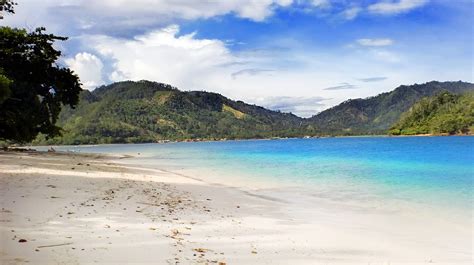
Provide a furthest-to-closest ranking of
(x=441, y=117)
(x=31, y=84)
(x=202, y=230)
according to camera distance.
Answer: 1. (x=441, y=117)
2. (x=31, y=84)
3. (x=202, y=230)

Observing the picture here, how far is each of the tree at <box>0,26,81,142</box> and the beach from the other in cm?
1975

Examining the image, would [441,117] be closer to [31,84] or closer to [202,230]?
[31,84]

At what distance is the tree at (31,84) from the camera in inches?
1255

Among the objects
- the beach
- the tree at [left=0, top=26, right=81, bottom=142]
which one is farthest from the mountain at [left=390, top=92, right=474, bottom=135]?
the beach

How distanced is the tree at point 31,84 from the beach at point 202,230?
64.8 feet

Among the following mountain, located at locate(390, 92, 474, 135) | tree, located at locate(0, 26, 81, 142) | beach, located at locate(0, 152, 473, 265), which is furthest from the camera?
mountain, located at locate(390, 92, 474, 135)

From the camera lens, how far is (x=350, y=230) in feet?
33.3

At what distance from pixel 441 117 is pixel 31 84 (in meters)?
152

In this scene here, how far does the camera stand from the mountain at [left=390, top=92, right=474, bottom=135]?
476ft

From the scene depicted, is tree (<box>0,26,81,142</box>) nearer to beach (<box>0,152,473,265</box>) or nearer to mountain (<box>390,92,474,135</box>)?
beach (<box>0,152,473,265</box>)

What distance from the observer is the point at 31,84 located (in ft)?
114

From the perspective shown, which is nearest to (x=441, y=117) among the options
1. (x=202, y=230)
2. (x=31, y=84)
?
(x=31, y=84)

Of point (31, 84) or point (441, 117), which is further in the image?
point (441, 117)

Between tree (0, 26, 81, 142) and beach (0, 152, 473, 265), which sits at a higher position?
tree (0, 26, 81, 142)
